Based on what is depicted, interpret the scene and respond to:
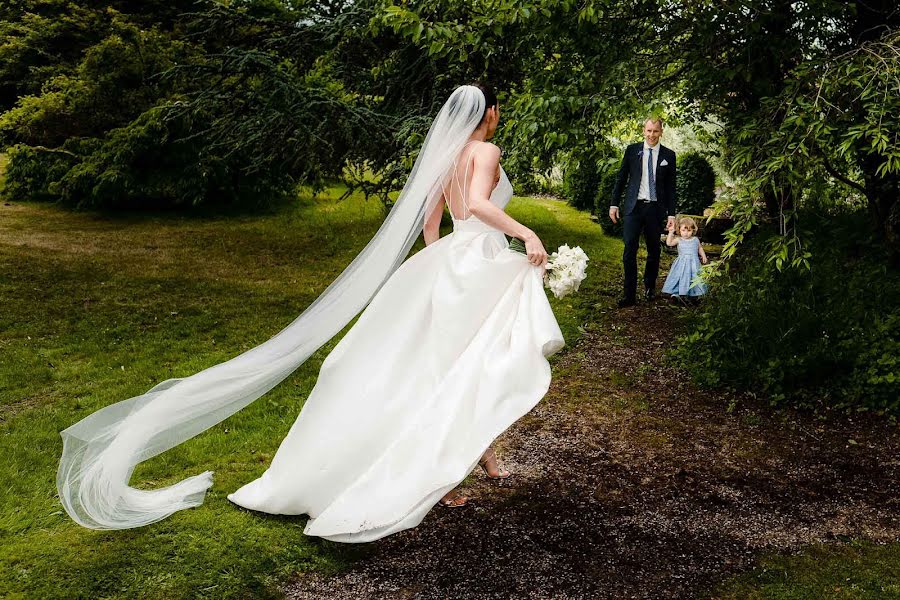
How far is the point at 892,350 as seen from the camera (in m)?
5.74

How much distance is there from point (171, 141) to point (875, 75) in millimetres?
10868

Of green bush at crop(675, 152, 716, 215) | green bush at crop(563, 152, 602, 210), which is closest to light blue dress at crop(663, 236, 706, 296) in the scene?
green bush at crop(675, 152, 716, 215)

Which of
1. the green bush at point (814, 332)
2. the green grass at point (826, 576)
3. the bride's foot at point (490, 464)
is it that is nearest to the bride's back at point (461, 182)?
the bride's foot at point (490, 464)

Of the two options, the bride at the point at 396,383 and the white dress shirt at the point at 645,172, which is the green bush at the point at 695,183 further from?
the bride at the point at 396,383

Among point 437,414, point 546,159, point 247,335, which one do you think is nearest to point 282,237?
point 247,335

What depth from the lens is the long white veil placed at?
3965 millimetres

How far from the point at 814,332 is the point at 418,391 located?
363 centimetres

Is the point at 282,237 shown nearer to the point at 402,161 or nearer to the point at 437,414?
the point at 402,161

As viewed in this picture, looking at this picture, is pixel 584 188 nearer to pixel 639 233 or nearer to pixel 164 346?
pixel 639 233

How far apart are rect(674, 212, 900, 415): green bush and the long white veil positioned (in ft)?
9.77

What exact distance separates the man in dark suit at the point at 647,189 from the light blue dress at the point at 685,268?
0.27 metres

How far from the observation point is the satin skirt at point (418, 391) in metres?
3.72

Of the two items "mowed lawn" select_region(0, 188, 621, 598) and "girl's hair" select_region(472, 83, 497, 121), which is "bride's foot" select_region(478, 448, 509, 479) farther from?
"girl's hair" select_region(472, 83, 497, 121)

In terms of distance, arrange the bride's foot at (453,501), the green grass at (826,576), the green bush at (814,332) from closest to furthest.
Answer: the green grass at (826,576) < the bride's foot at (453,501) < the green bush at (814,332)
